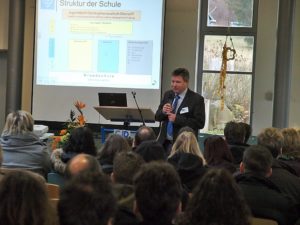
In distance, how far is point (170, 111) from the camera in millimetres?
4242

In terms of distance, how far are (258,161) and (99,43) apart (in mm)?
5247

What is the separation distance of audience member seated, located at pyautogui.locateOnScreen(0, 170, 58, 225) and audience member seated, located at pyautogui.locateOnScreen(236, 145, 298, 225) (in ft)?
4.22

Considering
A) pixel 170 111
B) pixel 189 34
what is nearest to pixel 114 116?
pixel 170 111

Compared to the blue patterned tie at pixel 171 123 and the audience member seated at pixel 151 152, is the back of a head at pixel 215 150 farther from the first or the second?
the blue patterned tie at pixel 171 123

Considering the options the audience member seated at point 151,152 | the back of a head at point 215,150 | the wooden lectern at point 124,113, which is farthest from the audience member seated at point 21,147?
the wooden lectern at point 124,113

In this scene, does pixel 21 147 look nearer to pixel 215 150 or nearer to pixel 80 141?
pixel 80 141

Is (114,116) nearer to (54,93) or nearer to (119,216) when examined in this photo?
(54,93)

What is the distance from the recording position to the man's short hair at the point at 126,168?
228 centimetres

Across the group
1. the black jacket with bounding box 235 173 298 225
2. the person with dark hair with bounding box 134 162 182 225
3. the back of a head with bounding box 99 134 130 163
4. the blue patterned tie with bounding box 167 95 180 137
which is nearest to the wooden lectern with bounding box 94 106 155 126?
the blue patterned tie with bounding box 167 95 180 137

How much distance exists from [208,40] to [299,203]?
531 centimetres

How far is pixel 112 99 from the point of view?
5.95 m

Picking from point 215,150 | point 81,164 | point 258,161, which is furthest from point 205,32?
point 81,164

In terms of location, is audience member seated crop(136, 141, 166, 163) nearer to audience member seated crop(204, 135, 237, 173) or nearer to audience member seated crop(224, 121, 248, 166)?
audience member seated crop(204, 135, 237, 173)

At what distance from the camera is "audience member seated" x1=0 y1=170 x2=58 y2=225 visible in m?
1.53
